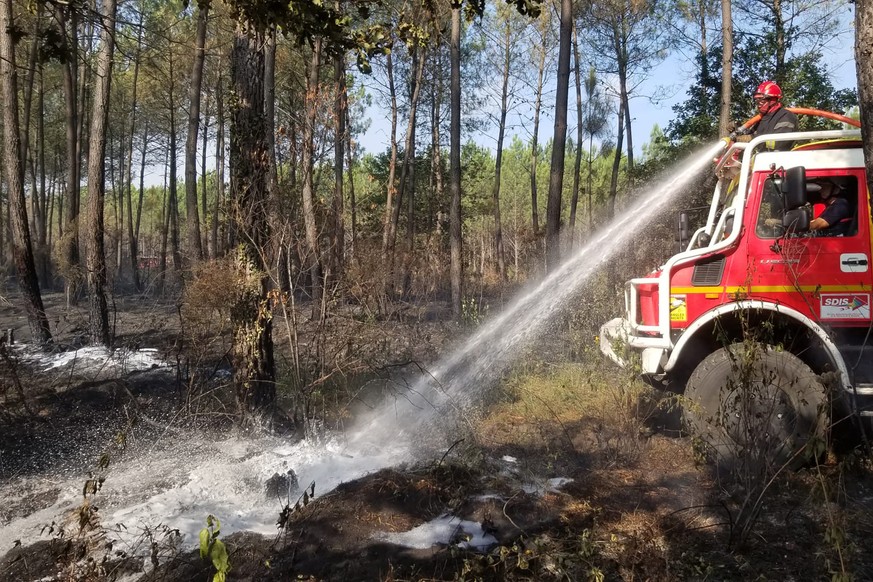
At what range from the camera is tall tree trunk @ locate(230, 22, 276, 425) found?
613 cm

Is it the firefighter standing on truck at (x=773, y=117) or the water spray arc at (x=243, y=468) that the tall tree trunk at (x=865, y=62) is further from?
the water spray arc at (x=243, y=468)

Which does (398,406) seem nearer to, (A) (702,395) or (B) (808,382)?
(A) (702,395)

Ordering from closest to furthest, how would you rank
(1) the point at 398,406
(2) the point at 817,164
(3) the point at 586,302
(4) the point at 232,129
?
Answer: (2) the point at 817,164
(4) the point at 232,129
(1) the point at 398,406
(3) the point at 586,302

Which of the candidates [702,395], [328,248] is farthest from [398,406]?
[702,395]

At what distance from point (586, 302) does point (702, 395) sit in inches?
191

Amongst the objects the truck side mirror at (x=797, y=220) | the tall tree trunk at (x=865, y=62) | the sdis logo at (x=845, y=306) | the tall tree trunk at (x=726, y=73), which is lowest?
the sdis logo at (x=845, y=306)

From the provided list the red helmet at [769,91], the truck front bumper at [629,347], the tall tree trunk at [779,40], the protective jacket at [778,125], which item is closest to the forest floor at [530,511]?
the truck front bumper at [629,347]

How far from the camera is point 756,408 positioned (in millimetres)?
4621

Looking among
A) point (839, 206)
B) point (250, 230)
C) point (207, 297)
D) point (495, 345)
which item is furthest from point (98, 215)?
point (839, 206)

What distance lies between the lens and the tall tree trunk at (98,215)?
34.4ft

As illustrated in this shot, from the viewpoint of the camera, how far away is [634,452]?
19.0 ft

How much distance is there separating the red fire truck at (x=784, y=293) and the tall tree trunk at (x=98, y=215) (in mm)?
8796

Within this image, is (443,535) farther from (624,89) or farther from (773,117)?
(624,89)

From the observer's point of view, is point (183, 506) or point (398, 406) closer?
point (183, 506)
